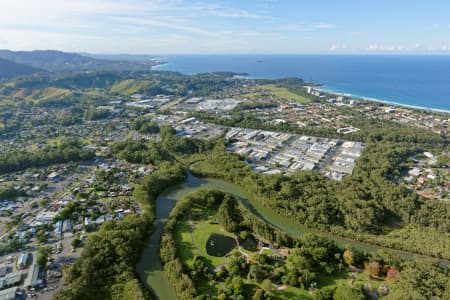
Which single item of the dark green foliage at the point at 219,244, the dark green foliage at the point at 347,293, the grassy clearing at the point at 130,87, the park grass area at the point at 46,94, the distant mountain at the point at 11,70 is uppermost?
the distant mountain at the point at 11,70

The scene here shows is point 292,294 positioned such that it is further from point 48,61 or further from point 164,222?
point 48,61

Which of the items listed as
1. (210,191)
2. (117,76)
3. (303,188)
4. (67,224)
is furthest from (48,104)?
(303,188)

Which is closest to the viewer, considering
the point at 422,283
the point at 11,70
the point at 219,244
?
the point at 422,283

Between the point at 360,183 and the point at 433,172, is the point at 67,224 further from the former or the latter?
the point at 433,172

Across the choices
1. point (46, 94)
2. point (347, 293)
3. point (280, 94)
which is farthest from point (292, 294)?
point (46, 94)

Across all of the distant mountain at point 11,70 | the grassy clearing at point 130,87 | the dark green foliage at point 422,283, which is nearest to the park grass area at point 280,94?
the grassy clearing at point 130,87

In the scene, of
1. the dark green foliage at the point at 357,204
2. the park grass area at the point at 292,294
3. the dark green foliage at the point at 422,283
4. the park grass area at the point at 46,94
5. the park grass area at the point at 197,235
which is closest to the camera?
the dark green foliage at the point at 422,283

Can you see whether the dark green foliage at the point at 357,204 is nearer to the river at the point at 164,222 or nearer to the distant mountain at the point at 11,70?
the river at the point at 164,222

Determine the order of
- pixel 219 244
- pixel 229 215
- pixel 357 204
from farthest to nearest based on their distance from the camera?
pixel 229 215 < pixel 357 204 < pixel 219 244

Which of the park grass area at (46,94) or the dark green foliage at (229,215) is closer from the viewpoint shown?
the dark green foliage at (229,215)
